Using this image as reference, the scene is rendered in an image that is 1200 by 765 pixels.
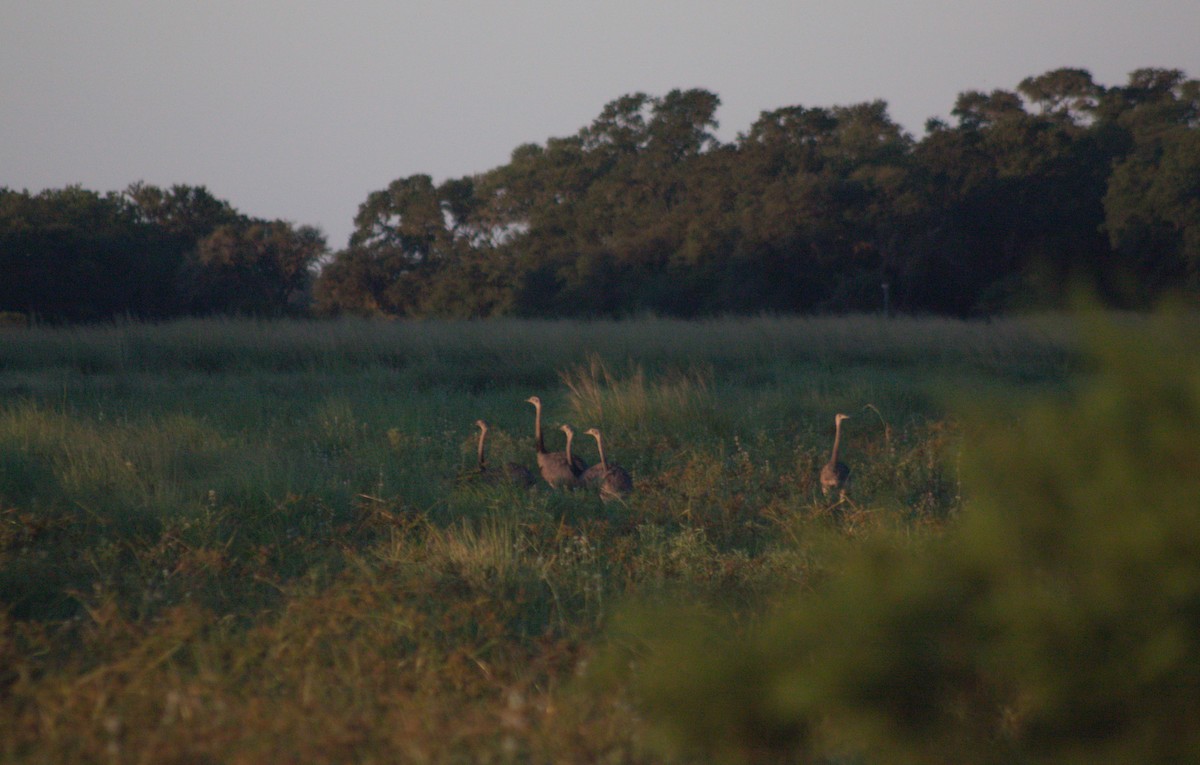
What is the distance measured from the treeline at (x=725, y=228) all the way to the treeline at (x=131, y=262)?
0.07m

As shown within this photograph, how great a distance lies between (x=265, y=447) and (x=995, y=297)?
24.5 meters

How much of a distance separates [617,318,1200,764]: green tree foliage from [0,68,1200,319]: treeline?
24719mm

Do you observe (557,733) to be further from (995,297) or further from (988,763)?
(995,297)

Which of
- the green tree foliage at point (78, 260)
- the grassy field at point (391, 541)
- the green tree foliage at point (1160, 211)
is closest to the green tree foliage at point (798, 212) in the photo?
the green tree foliage at point (1160, 211)

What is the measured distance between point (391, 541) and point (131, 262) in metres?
29.8

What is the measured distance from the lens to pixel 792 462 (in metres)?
8.55

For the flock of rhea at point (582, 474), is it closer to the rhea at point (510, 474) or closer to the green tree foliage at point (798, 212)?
the rhea at point (510, 474)

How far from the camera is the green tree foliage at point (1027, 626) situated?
2.07 metres

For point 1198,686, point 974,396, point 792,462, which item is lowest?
point 792,462

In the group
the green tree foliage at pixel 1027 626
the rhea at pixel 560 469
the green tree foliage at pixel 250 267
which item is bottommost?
the rhea at pixel 560 469

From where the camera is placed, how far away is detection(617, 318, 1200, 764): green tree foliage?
6.80 ft

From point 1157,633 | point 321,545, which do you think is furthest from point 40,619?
point 1157,633

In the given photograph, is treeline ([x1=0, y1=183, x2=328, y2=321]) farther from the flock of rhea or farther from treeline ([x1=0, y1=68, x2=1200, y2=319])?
the flock of rhea

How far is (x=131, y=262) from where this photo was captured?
3188 centimetres
